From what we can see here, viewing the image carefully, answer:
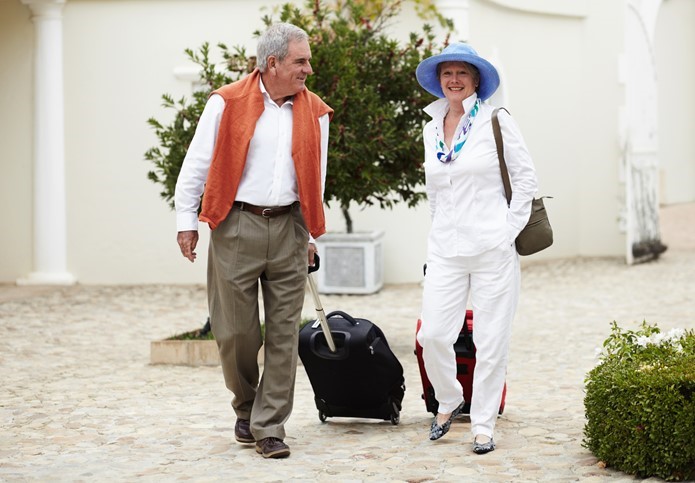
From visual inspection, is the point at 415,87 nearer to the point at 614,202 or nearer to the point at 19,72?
the point at 19,72

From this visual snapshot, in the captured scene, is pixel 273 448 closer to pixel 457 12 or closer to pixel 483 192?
pixel 483 192

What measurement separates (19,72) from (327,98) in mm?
6208

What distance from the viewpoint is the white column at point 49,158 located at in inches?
548

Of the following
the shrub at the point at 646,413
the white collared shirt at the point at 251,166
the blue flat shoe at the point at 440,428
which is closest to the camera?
the shrub at the point at 646,413

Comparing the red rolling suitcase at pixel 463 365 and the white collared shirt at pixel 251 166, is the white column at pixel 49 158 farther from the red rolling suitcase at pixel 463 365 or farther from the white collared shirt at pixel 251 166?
the white collared shirt at pixel 251 166

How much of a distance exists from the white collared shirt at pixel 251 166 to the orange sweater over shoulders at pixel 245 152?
0.05 meters

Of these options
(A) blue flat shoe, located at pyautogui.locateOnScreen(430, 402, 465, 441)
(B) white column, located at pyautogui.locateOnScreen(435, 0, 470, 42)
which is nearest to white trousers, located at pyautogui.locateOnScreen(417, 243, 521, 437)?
(A) blue flat shoe, located at pyautogui.locateOnScreen(430, 402, 465, 441)

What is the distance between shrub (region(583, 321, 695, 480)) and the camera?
5.21m

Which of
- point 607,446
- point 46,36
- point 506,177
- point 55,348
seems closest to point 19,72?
point 46,36

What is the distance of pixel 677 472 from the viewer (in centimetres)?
525

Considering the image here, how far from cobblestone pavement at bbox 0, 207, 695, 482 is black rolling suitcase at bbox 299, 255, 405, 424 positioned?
13 centimetres

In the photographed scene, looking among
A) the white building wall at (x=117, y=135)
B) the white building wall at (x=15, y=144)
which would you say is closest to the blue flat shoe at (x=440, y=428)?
the white building wall at (x=117, y=135)

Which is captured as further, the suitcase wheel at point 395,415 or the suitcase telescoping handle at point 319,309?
the suitcase wheel at point 395,415

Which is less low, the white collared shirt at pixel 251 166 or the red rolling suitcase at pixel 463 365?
the white collared shirt at pixel 251 166
